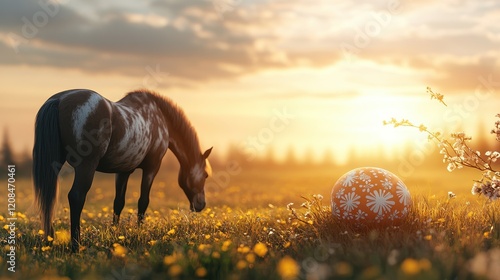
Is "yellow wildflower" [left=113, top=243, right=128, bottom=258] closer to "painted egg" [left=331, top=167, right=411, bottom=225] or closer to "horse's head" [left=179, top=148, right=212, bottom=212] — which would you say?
"painted egg" [left=331, top=167, right=411, bottom=225]

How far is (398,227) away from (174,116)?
5.35 meters

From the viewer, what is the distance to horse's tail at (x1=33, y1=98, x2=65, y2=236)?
8.17 meters

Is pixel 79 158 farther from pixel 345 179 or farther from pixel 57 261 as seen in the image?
pixel 345 179

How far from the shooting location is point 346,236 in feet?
26.1

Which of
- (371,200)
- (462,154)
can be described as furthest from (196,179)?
(462,154)

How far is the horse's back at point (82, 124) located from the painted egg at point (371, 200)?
407 centimetres

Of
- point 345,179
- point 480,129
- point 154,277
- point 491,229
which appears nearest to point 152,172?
point 345,179

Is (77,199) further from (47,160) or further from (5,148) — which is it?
(5,148)

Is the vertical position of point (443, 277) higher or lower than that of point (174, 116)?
lower

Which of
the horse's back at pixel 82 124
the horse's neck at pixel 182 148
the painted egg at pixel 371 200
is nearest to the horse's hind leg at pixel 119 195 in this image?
the horse's neck at pixel 182 148

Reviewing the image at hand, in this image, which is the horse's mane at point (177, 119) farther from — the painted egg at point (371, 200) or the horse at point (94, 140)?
the painted egg at point (371, 200)

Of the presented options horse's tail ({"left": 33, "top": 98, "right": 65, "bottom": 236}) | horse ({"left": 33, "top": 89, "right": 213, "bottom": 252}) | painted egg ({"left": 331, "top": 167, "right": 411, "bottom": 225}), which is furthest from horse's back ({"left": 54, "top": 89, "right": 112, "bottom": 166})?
painted egg ({"left": 331, "top": 167, "right": 411, "bottom": 225})

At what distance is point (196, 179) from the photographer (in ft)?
38.3

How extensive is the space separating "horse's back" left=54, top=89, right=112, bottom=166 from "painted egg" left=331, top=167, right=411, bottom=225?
13.4ft
